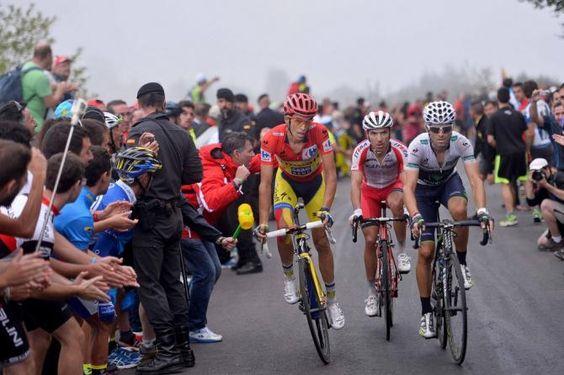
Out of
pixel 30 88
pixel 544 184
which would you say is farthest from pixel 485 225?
pixel 30 88

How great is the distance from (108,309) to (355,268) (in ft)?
21.5

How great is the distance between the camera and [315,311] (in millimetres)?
9141

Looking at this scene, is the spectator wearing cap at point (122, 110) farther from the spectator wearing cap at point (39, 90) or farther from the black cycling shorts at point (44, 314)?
the black cycling shorts at point (44, 314)

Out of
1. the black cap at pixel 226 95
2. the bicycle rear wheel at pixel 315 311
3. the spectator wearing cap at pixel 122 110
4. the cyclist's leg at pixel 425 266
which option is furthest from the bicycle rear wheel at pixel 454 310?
the black cap at pixel 226 95

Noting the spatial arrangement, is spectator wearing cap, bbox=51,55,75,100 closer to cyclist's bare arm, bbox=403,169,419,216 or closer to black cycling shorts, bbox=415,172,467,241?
black cycling shorts, bbox=415,172,467,241

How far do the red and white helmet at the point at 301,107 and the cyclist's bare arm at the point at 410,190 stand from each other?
1.07 meters

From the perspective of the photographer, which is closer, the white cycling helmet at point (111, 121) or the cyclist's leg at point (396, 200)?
the white cycling helmet at point (111, 121)

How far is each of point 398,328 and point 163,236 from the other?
274 centimetres

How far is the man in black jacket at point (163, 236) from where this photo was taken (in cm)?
889

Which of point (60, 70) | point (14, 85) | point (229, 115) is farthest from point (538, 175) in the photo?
point (14, 85)

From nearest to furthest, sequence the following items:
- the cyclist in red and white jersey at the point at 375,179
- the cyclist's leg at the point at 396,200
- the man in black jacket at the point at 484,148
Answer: the cyclist in red and white jersey at the point at 375,179
the cyclist's leg at the point at 396,200
the man in black jacket at the point at 484,148

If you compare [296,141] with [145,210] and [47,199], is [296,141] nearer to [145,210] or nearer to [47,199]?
[145,210]

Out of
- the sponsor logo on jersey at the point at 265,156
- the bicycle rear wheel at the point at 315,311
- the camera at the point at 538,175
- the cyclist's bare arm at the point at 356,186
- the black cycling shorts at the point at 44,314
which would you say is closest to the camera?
the black cycling shorts at the point at 44,314

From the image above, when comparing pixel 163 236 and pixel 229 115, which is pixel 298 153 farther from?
pixel 229 115
